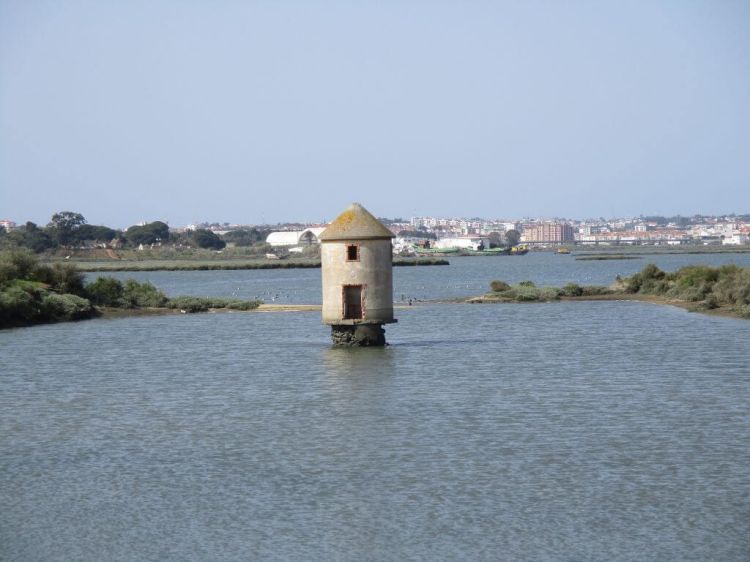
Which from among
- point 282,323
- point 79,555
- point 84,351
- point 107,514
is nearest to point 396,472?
point 107,514

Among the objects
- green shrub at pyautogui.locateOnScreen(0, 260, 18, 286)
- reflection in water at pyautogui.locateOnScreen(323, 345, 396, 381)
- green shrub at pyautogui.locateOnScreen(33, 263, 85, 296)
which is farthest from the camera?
green shrub at pyautogui.locateOnScreen(33, 263, 85, 296)

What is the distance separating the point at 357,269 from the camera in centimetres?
3597

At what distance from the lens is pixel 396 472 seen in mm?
21234

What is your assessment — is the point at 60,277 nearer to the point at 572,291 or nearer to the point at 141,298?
the point at 141,298

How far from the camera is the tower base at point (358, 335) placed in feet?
122

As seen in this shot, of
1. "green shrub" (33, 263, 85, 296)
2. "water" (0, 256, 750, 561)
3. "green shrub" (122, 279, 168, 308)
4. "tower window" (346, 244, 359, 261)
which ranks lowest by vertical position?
"water" (0, 256, 750, 561)

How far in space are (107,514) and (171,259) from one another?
167 m

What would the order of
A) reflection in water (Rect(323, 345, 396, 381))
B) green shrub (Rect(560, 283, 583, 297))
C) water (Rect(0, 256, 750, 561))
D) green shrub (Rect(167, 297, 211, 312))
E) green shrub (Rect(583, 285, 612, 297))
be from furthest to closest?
1. green shrub (Rect(560, 283, 583, 297))
2. green shrub (Rect(583, 285, 612, 297))
3. green shrub (Rect(167, 297, 211, 312))
4. reflection in water (Rect(323, 345, 396, 381))
5. water (Rect(0, 256, 750, 561))

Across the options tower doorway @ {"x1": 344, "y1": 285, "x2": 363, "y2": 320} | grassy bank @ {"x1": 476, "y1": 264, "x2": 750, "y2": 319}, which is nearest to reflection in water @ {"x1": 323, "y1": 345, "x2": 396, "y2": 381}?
tower doorway @ {"x1": 344, "y1": 285, "x2": 363, "y2": 320}

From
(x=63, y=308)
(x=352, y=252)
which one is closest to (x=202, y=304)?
(x=63, y=308)

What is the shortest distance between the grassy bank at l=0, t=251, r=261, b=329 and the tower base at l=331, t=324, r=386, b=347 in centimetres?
1824

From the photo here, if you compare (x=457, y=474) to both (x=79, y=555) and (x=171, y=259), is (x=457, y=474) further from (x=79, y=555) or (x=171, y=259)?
(x=171, y=259)

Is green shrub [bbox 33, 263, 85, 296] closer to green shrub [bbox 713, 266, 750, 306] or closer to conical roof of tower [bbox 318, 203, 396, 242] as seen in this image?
conical roof of tower [bbox 318, 203, 396, 242]

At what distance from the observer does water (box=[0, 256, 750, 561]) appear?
17281 millimetres
